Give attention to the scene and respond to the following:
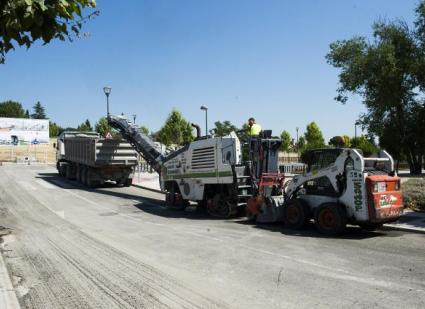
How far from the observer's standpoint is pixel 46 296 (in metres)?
5.97

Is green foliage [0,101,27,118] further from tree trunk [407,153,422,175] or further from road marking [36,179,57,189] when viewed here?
tree trunk [407,153,422,175]

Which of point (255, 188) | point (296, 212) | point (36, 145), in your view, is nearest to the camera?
point (296, 212)

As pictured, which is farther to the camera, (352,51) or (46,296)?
(352,51)

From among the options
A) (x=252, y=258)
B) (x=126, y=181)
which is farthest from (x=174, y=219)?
(x=126, y=181)

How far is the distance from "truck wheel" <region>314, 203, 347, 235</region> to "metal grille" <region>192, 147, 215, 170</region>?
166 inches

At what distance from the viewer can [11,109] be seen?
5236 inches

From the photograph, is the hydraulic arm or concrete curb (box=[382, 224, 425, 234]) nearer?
concrete curb (box=[382, 224, 425, 234])

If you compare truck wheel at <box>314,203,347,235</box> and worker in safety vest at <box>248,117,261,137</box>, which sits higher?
worker in safety vest at <box>248,117,261,137</box>

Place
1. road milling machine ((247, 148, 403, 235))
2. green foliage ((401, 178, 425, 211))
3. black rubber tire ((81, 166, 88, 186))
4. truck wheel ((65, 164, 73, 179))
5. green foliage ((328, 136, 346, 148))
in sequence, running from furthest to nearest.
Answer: truck wheel ((65, 164, 73, 179)), black rubber tire ((81, 166, 88, 186)), green foliage ((401, 178, 425, 211)), green foliage ((328, 136, 346, 148)), road milling machine ((247, 148, 403, 235))

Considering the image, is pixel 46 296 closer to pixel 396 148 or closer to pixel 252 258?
pixel 252 258

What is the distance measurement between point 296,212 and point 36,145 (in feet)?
189

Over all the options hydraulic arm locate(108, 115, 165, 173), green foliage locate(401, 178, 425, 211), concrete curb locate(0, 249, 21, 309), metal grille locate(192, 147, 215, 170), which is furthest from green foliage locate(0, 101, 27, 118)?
concrete curb locate(0, 249, 21, 309)

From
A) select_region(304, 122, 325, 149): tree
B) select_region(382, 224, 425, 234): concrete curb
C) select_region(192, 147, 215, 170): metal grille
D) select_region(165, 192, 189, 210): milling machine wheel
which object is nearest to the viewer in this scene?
select_region(382, 224, 425, 234): concrete curb

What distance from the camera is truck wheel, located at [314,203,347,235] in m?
10.1
